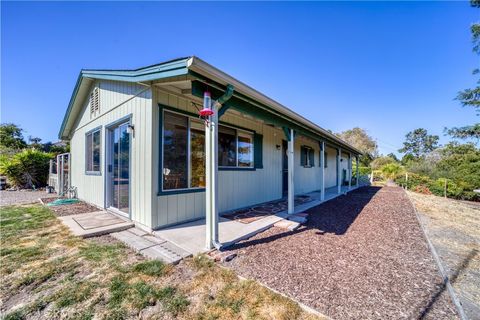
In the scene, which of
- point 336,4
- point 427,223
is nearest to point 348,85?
point 336,4

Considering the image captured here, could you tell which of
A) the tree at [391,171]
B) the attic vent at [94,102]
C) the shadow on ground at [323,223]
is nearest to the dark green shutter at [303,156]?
the shadow on ground at [323,223]

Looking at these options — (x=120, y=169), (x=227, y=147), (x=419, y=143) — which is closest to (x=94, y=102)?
(x=120, y=169)

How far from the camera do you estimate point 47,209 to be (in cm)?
600

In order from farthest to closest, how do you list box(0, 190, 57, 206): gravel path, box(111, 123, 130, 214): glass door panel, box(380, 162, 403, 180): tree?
box(380, 162, 403, 180): tree → box(0, 190, 57, 206): gravel path → box(111, 123, 130, 214): glass door panel

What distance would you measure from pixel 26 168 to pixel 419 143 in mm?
62413

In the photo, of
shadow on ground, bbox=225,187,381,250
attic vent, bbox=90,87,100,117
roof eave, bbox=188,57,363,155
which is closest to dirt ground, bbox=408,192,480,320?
shadow on ground, bbox=225,187,381,250

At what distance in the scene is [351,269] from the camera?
8.95ft

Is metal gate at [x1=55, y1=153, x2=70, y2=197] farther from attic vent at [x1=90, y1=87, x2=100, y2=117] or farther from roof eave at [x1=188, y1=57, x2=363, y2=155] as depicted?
roof eave at [x1=188, y1=57, x2=363, y2=155]

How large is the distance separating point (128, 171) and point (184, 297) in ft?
11.2

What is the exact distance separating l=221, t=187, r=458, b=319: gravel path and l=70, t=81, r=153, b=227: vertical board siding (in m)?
2.21

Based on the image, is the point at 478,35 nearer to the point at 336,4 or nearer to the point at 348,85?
the point at 348,85

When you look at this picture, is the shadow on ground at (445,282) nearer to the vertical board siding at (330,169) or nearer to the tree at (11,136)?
the vertical board siding at (330,169)

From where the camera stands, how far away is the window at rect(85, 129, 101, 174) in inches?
241

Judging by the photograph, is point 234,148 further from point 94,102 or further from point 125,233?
point 94,102
